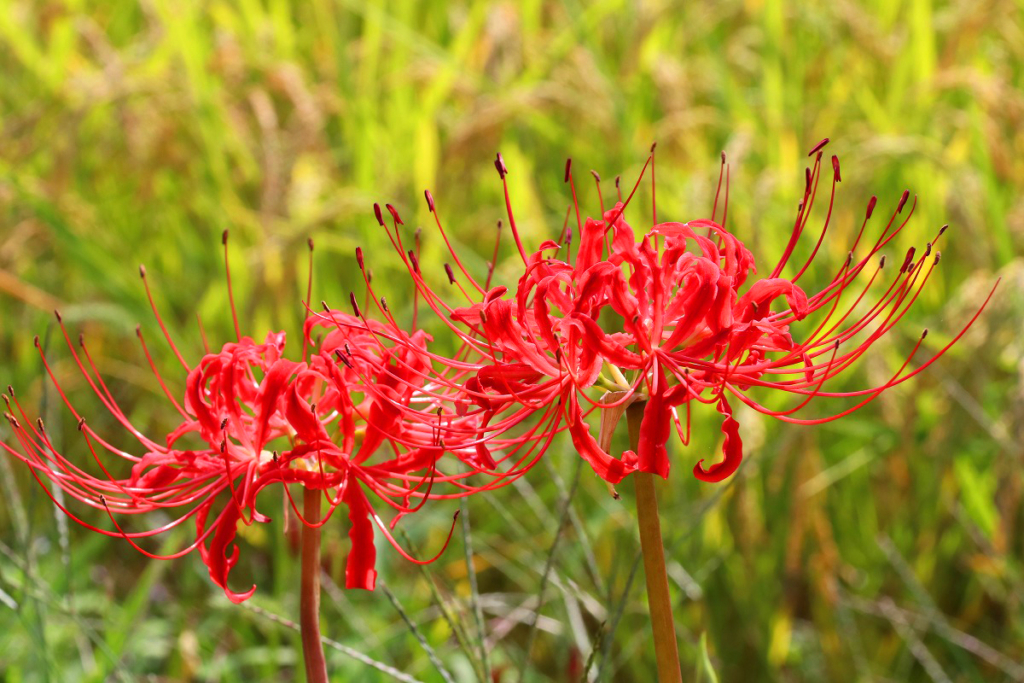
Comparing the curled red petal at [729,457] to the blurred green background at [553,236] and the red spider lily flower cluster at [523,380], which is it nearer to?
the red spider lily flower cluster at [523,380]

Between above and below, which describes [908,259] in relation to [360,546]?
above

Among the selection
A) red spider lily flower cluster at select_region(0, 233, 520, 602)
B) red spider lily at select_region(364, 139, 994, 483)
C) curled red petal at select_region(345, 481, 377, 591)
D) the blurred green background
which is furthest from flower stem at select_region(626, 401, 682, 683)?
the blurred green background

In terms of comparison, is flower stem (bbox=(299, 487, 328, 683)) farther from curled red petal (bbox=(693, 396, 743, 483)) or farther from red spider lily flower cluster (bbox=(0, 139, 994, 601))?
curled red petal (bbox=(693, 396, 743, 483))

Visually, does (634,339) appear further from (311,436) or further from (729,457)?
(311,436)

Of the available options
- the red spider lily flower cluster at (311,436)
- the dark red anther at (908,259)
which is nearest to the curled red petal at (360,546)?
the red spider lily flower cluster at (311,436)

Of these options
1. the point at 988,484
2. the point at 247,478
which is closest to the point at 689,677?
the point at 988,484

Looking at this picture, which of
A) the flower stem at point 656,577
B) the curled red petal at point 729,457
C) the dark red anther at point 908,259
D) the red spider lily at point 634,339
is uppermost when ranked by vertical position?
the dark red anther at point 908,259

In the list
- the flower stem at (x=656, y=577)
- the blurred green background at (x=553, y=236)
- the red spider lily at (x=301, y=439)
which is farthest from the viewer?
the blurred green background at (x=553, y=236)

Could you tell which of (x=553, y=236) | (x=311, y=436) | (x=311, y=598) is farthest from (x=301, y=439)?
(x=553, y=236)
